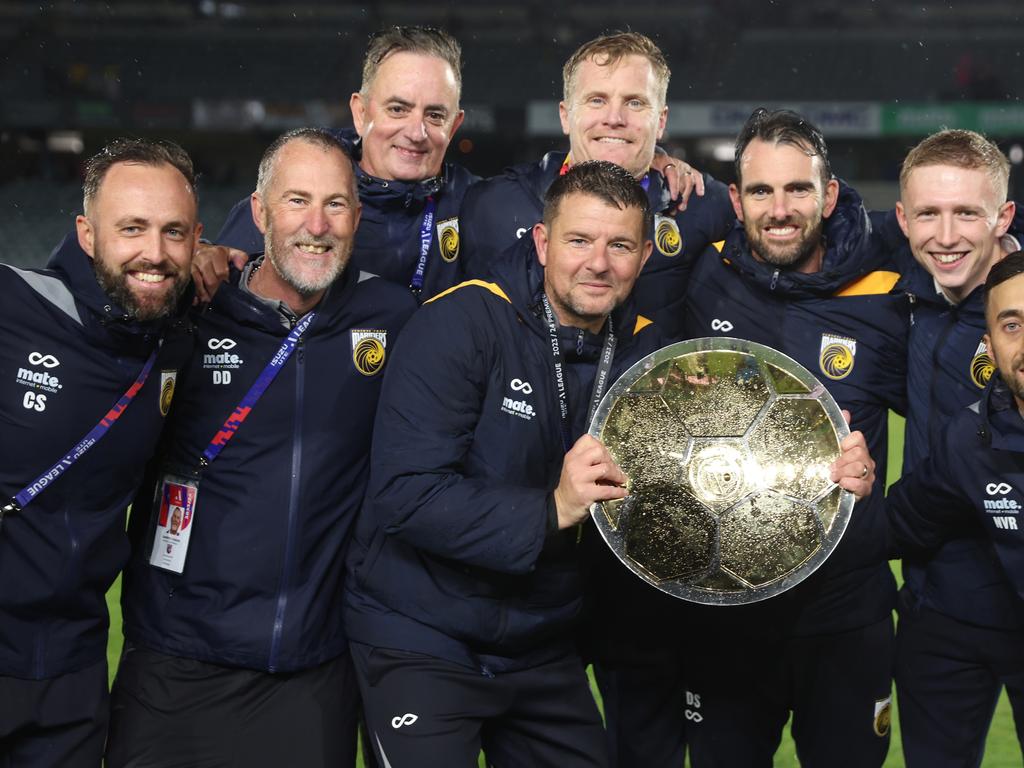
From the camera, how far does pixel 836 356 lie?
308cm

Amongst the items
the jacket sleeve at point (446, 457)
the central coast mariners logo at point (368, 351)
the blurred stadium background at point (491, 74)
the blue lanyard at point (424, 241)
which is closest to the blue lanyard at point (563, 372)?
the jacket sleeve at point (446, 457)

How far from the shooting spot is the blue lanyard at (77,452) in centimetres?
247

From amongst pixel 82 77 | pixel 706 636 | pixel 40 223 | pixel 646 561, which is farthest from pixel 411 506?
pixel 82 77

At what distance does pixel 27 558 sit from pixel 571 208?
1.39 metres

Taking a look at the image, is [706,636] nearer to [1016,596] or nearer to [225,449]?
[1016,596]

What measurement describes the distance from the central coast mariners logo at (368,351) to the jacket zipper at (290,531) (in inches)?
6.1

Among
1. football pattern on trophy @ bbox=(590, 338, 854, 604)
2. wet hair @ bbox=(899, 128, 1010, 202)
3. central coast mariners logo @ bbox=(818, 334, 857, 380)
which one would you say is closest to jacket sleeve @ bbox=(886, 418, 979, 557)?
central coast mariners logo @ bbox=(818, 334, 857, 380)

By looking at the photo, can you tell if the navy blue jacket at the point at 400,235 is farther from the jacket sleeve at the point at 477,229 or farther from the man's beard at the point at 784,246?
the man's beard at the point at 784,246

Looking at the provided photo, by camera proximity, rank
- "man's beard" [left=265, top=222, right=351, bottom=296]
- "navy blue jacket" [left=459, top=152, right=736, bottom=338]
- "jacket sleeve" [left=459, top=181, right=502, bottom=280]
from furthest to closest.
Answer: "jacket sleeve" [left=459, top=181, right=502, bottom=280]
"navy blue jacket" [left=459, top=152, right=736, bottom=338]
"man's beard" [left=265, top=222, right=351, bottom=296]

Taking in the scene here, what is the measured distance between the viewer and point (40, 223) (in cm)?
2056

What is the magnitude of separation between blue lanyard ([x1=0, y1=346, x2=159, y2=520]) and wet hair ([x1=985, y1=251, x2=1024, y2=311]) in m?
1.89

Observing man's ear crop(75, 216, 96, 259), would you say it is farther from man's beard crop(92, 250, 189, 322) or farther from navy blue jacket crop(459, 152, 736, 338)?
navy blue jacket crop(459, 152, 736, 338)

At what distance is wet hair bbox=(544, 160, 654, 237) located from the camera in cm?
260

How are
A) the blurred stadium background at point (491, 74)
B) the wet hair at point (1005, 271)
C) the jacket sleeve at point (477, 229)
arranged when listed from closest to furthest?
1. the wet hair at point (1005, 271)
2. the jacket sleeve at point (477, 229)
3. the blurred stadium background at point (491, 74)
